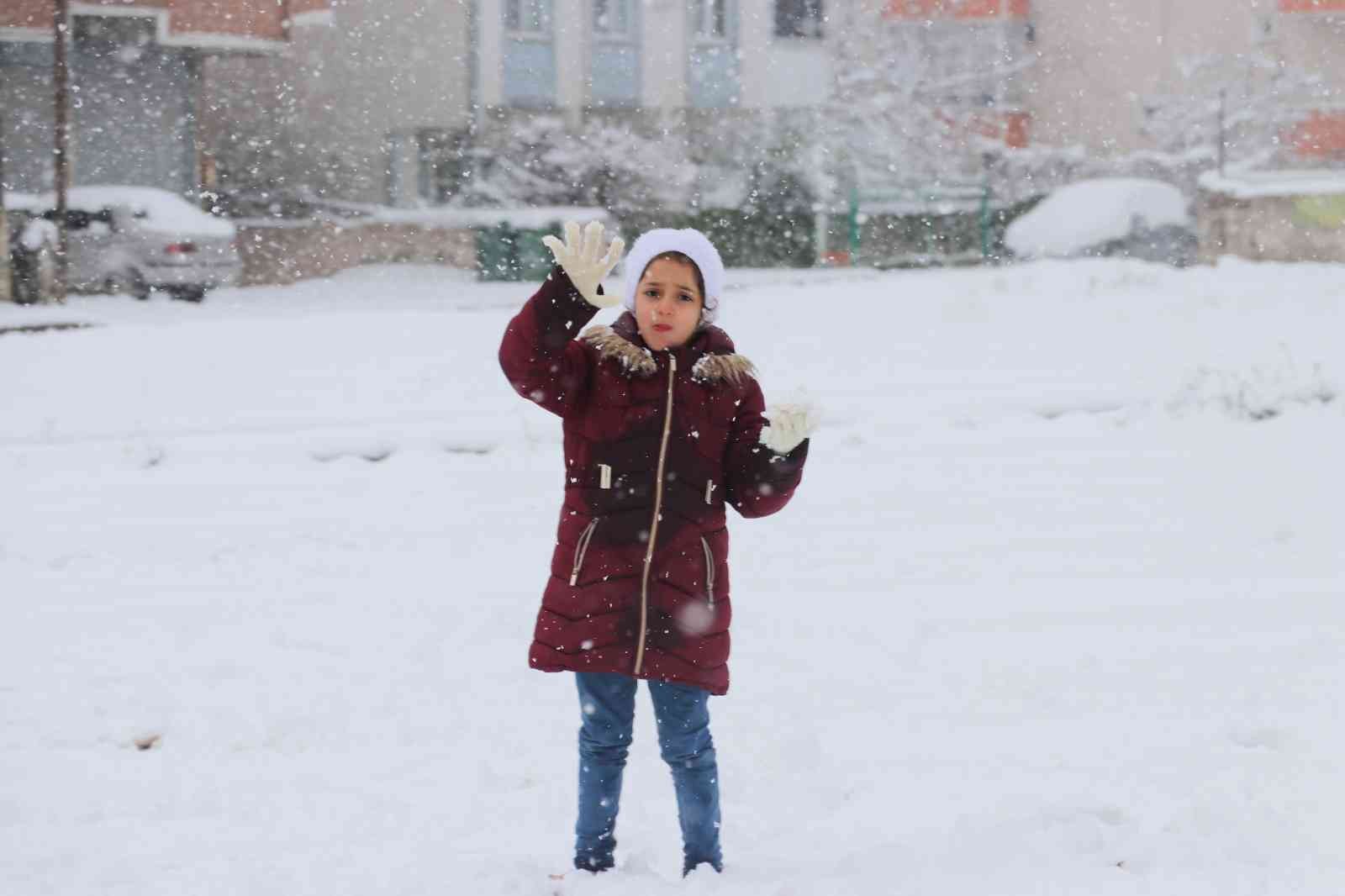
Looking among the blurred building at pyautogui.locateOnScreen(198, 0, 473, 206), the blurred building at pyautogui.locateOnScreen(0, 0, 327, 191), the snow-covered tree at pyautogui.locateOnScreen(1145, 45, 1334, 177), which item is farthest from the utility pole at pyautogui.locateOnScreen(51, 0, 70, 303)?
the snow-covered tree at pyautogui.locateOnScreen(1145, 45, 1334, 177)

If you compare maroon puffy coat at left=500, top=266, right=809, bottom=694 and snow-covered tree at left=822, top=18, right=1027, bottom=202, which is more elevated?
snow-covered tree at left=822, top=18, right=1027, bottom=202

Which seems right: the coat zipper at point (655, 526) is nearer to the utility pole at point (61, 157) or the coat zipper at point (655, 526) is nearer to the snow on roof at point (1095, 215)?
the utility pole at point (61, 157)

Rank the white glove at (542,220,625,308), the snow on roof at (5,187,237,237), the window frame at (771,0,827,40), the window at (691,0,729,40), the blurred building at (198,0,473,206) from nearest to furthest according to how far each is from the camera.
A: the white glove at (542,220,625,308) < the snow on roof at (5,187,237,237) < the blurred building at (198,0,473,206) < the window at (691,0,729,40) < the window frame at (771,0,827,40)

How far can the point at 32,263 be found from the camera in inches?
744

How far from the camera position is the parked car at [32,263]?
18922 millimetres

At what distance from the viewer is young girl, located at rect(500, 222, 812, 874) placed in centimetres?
310

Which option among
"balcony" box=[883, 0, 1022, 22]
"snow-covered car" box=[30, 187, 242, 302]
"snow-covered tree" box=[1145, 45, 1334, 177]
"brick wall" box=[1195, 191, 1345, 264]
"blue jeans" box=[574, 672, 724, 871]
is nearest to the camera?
"blue jeans" box=[574, 672, 724, 871]

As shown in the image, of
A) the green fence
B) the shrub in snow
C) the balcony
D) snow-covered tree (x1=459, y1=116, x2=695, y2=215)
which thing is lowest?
the shrub in snow

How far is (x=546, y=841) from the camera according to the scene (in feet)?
12.0

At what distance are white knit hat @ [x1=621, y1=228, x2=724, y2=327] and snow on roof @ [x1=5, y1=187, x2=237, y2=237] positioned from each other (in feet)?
60.1

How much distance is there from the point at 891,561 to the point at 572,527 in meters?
3.50

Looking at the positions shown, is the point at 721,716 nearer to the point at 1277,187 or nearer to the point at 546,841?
the point at 546,841

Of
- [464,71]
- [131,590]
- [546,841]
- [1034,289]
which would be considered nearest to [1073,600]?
[546,841]

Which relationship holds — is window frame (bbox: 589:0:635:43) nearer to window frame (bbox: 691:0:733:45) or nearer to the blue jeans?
window frame (bbox: 691:0:733:45)
